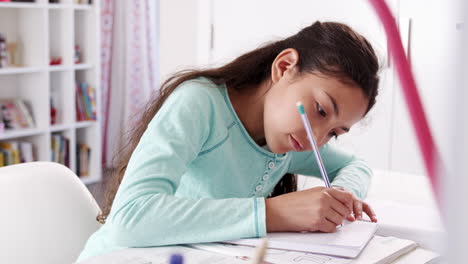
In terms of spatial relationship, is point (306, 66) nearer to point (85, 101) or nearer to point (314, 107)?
point (314, 107)

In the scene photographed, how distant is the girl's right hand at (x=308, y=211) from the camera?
85 centimetres

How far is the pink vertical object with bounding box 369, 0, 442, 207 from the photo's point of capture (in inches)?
7.4

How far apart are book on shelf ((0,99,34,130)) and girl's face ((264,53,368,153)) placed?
2759 millimetres

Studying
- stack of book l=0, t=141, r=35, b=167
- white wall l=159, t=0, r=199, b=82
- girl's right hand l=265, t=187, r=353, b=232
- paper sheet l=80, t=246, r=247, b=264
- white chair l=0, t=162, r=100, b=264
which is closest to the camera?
paper sheet l=80, t=246, r=247, b=264

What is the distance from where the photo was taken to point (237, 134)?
1122mm

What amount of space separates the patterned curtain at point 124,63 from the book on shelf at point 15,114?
0.82 metres

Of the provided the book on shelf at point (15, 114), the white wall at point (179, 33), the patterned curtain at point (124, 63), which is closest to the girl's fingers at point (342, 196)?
the white wall at point (179, 33)

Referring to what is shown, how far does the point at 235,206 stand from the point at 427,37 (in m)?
1.97

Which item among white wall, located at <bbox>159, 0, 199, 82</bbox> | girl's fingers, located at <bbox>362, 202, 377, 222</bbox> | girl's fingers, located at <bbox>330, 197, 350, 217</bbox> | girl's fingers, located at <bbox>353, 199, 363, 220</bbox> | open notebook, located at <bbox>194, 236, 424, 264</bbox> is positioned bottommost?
white wall, located at <bbox>159, 0, 199, 82</bbox>

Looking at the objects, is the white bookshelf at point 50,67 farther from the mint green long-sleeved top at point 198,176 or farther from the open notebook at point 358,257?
the open notebook at point 358,257

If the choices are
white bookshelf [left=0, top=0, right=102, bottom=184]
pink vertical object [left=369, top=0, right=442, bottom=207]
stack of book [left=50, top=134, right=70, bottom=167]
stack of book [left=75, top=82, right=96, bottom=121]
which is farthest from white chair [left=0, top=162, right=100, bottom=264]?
stack of book [left=75, top=82, right=96, bottom=121]

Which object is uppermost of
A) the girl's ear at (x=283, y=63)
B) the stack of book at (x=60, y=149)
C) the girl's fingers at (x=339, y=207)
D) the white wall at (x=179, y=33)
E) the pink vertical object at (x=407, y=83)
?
the pink vertical object at (x=407, y=83)

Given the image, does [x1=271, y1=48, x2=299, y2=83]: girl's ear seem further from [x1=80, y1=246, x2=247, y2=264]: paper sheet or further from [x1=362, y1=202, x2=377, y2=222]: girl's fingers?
[x1=80, y1=246, x2=247, y2=264]: paper sheet

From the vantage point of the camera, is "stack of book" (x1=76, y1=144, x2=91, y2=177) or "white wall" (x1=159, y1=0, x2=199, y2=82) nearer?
"white wall" (x1=159, y1=0, x2=199, y2=82)
